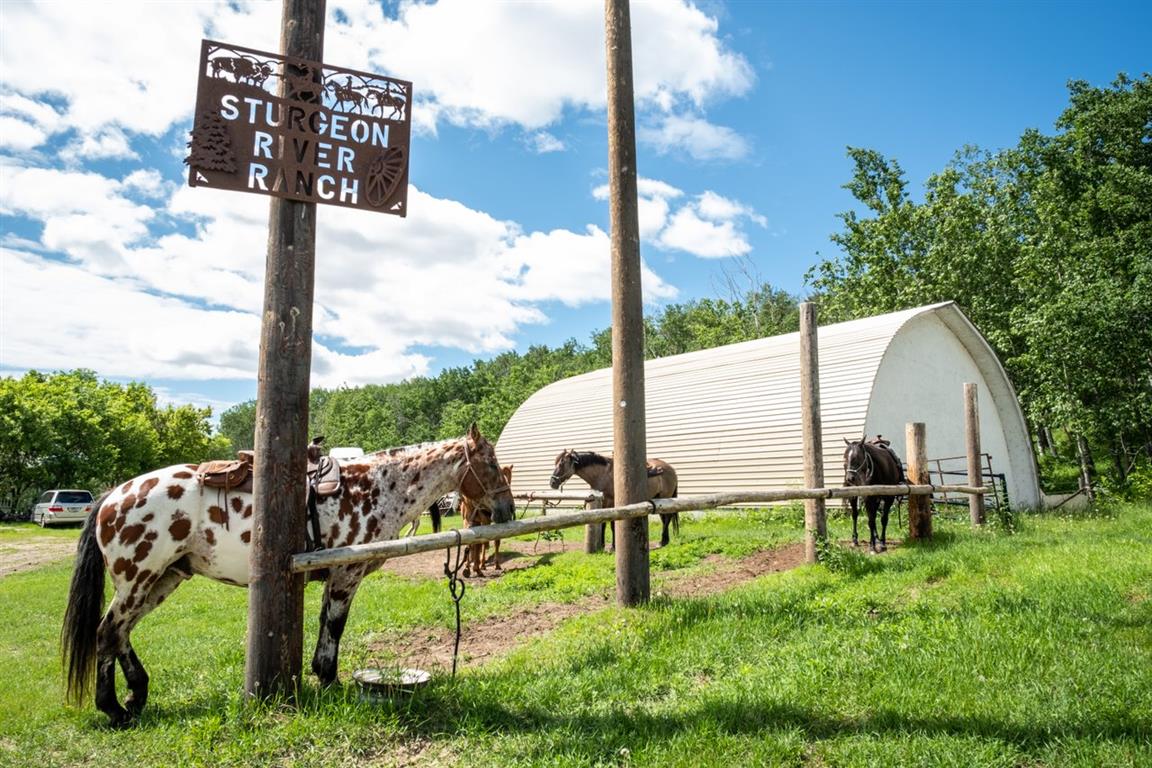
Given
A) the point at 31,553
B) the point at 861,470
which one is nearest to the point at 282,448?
the point at 861,470

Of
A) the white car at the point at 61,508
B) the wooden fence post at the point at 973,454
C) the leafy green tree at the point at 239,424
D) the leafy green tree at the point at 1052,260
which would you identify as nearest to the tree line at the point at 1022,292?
the leafy green tree at the point at 1052,260

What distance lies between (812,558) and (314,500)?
6248 millimetres

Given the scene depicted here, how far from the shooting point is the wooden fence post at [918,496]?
9.44m

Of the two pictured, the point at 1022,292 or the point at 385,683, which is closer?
the point at 385,683

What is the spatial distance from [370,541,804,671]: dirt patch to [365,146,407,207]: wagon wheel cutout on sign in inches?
136

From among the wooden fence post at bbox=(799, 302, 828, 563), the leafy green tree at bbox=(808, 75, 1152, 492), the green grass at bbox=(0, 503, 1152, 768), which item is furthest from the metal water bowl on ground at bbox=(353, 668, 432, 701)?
the leafy green tree at bbox=(808, 75, 1152, 492)

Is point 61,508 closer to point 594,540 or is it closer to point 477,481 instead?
point 594,540

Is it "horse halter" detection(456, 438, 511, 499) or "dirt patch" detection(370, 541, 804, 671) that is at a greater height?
"horse halter" detection(456, 438, 511, 499)

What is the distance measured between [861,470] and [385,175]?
923 cm

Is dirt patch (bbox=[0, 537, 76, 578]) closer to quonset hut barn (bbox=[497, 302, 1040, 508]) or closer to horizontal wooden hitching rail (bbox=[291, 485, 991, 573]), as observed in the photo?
quonset hut barn (bbox=[497, 302, 1040, 508])

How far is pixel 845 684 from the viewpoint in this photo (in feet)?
13.6

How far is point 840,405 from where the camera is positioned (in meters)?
16.7

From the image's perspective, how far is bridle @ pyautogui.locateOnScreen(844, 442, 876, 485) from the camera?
11.0 m

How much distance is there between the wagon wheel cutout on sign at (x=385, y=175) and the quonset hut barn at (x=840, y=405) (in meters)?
13.4
